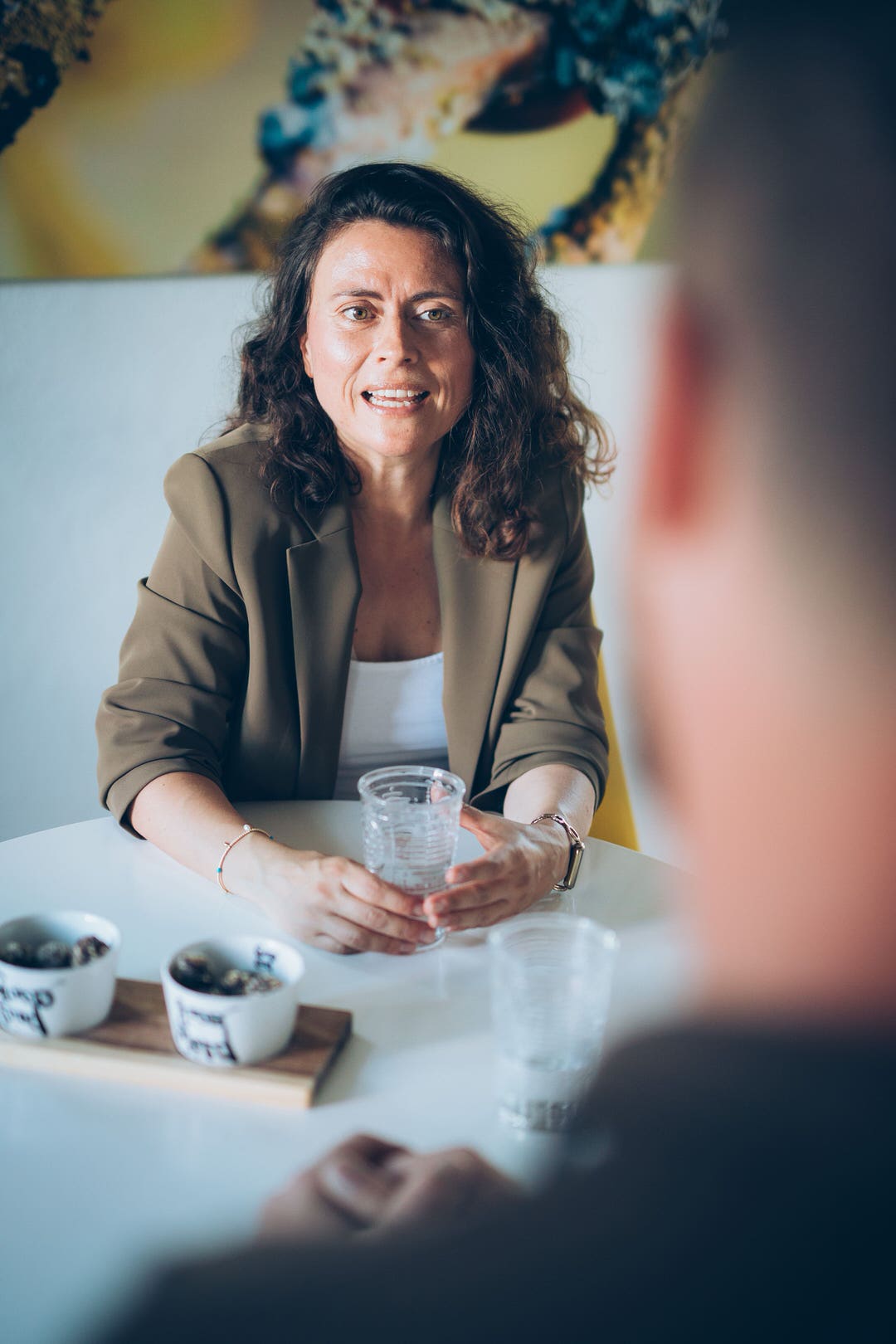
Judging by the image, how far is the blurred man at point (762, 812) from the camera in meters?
0.15

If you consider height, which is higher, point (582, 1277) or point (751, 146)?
point (751, 146)

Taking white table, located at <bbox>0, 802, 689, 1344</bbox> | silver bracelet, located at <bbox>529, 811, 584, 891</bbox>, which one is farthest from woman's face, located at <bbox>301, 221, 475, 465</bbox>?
white table, located at <bbox>0, 802, 689, 1344</bbox>

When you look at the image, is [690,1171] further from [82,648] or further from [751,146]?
[82,648]

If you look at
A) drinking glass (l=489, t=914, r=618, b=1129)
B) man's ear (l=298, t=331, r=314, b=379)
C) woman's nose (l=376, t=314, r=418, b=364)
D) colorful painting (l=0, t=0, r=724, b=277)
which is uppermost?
colorful painting (l=0, t=0, r=724, b=277)

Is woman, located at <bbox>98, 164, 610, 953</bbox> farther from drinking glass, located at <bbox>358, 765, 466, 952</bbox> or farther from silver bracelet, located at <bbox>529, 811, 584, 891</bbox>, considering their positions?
drinking glass, located at <bbox>358, 765, 466, 952</bbox>

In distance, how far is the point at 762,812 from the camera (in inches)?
6.9

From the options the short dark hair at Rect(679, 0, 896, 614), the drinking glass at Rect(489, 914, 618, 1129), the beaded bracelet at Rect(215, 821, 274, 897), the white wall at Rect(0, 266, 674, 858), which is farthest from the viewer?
the white wall at Rect(0, 266, 674, 858)

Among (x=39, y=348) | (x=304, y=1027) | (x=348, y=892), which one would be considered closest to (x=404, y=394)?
(x=348, y=892)

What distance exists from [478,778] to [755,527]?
56.8 inches

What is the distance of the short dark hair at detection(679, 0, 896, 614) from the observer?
15 cm

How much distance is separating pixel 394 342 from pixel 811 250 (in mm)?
1379

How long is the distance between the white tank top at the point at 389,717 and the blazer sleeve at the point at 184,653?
19cm

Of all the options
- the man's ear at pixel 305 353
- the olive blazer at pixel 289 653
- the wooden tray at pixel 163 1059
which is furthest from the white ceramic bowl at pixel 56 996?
the man's ear at pixel 305 353

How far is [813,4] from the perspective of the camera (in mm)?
153
